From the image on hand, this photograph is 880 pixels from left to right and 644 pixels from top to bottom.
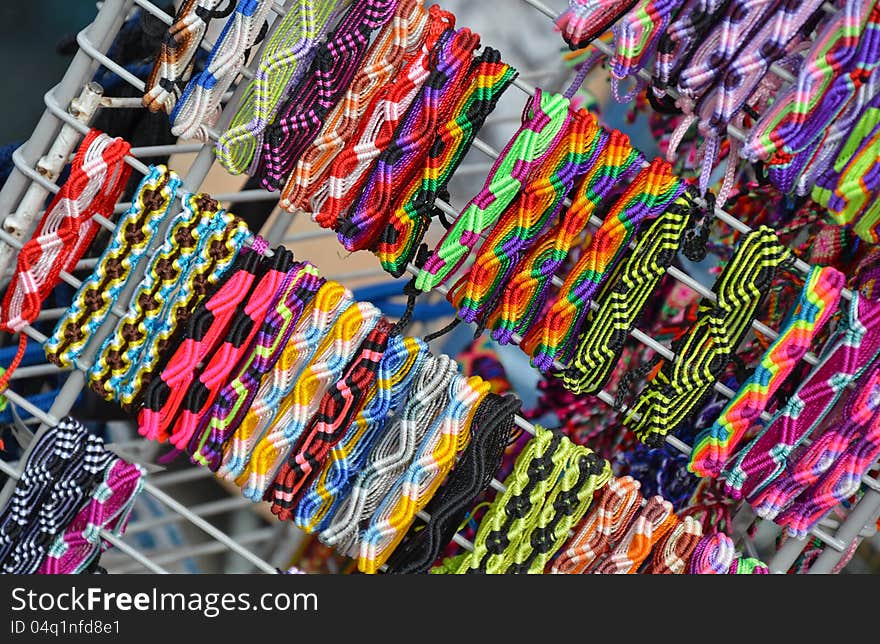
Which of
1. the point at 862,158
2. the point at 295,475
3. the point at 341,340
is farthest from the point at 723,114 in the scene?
the point at 295,475

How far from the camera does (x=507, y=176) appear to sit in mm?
1073

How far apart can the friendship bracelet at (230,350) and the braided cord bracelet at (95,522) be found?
0.10 m

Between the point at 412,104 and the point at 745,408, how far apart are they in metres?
0.50

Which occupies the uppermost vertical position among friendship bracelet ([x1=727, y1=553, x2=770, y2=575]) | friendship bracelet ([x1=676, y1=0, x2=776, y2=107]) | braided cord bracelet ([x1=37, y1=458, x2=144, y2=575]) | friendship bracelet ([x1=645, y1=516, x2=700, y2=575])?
friendship bracelet ([x1=676, y1=0, x2=776, y2=107])

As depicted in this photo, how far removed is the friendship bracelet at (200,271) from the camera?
1142mm

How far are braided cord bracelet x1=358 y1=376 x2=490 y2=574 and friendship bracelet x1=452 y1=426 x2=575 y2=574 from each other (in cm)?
7

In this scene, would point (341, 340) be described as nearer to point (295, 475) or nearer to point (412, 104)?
point (295, 475)

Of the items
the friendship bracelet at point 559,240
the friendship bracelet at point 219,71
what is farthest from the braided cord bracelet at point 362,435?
the friendship bracelet at point 219,71

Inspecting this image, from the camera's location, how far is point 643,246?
107 cm

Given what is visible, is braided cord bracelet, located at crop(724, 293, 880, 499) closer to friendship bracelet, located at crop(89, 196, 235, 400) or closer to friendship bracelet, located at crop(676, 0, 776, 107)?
friendship bracelet, located at crop(676, 0, 776, 107)

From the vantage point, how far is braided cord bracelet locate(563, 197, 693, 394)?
1062 millimetres

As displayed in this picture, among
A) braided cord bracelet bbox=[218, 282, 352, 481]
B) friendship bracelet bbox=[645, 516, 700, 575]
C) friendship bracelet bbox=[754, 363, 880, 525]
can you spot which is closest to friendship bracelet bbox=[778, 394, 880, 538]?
friendship bracelet bbox=[754, 363, 880, 525]

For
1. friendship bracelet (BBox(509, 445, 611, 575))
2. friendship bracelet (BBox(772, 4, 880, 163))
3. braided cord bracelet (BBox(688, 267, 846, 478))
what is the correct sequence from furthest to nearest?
friendship bracelet (BBox(509, 445, 611, 575))
braided cord bracelet (BBox(688, 267, 846, 478))
friendship bracelet (BBox(772, 4, 880, 163))

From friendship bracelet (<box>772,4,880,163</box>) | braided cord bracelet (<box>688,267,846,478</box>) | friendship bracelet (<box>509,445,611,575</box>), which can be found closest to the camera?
friendship bracelet (<box>772,4,880,163</box>)
